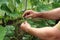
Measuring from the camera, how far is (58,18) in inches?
61.7

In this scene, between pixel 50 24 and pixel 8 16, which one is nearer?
pixel 8 16

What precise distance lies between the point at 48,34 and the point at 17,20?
0.94 feet

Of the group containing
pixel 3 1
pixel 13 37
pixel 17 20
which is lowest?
pixel 13 37

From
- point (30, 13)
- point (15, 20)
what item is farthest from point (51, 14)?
point (15, 20)

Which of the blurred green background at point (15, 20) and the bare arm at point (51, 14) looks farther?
the bare arm at point (51, 14)

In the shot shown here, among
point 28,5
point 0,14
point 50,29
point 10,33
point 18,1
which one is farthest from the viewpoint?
point 28,5

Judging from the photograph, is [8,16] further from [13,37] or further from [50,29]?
[50,29]

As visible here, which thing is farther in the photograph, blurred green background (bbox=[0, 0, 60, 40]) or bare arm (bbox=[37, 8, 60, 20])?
bare arm (bbox=[37, 8, 60, 20])

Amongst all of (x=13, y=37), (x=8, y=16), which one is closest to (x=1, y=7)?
(x=8, y=16)

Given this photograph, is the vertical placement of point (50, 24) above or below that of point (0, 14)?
below

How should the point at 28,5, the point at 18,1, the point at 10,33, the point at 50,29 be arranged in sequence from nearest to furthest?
the point at 50,29
the point at 10,33
the point at 18,1
the point at 28,5

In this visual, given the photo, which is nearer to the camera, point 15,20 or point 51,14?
point 15,20

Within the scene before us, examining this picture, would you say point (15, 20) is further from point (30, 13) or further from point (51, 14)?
point (51, 14)

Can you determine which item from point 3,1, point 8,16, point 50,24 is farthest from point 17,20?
point 50,24
